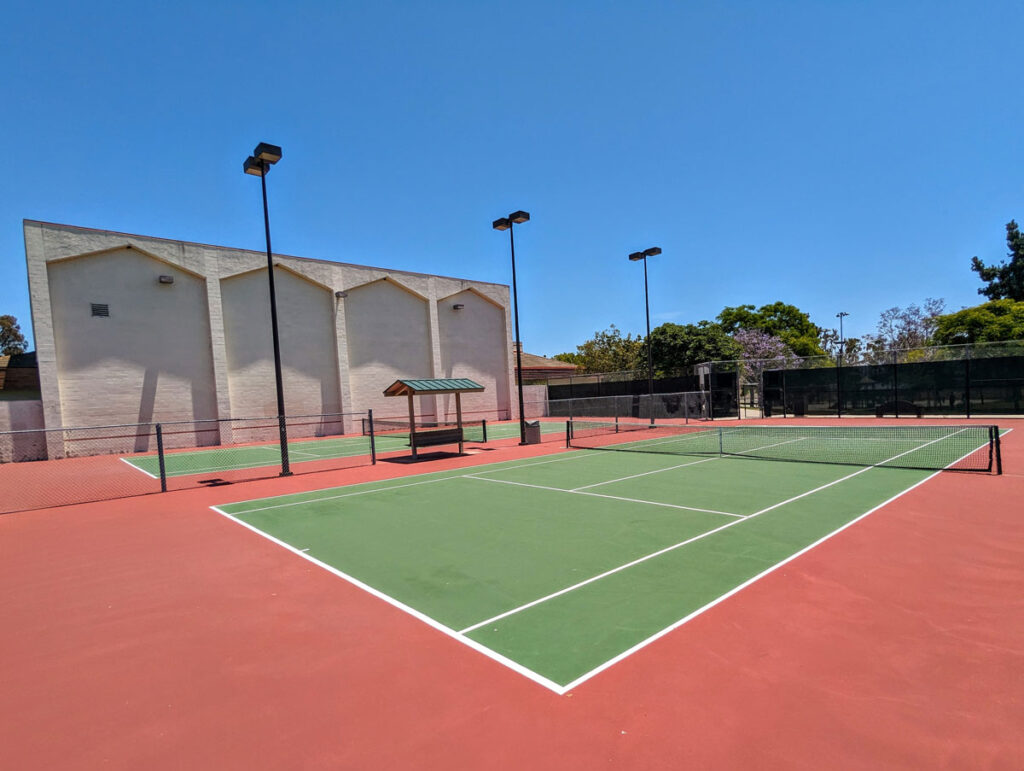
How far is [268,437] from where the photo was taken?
2811cm

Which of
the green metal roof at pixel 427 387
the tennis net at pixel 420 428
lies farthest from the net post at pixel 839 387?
the green metal roof at pixel 427 387

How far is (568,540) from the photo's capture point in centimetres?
736

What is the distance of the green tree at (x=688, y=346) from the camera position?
43.4 m

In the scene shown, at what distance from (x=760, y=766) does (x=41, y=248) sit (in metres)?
29.2

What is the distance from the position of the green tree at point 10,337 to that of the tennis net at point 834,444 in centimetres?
6330

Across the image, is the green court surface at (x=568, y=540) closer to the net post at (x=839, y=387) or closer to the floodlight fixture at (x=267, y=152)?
the floodlight fixture at (x=267, y=152)

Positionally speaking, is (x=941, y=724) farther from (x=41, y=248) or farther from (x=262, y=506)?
(x=41, y=248)

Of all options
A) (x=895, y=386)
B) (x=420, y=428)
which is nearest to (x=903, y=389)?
(x=895, y=386)

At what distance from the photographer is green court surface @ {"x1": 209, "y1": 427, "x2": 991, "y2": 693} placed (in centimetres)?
475

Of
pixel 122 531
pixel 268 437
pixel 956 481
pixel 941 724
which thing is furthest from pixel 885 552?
pixel 268 437

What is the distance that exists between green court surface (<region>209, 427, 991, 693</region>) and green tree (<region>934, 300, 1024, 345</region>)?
42.2 meters

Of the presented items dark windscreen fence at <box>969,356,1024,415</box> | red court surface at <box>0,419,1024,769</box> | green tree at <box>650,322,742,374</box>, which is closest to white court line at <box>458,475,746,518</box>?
red court surface at <box>0,419,1024,769</box>

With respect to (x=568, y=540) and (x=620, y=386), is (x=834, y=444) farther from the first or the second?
(x=620, y=386)

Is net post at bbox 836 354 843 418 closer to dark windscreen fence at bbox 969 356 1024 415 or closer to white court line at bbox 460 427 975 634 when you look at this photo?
dark windscreen fence at bbox 969 356 1024 415
